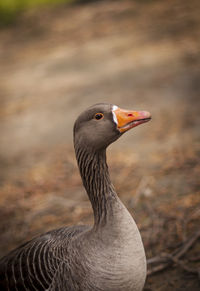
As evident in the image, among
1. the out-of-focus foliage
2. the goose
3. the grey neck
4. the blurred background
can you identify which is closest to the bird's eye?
the goose

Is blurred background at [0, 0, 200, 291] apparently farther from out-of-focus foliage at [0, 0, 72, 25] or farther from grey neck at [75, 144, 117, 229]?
out-of-focus foliage at [0, 0, 72, 25]

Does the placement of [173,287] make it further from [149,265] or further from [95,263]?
[95,263]

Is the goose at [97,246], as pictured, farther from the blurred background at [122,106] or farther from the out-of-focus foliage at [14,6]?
the out-of-focus foliage at [14,6]

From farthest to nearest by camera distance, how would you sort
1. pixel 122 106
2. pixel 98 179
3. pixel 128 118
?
1. pixel 122 106
2. pixel 98 179
3. pixel 128 118

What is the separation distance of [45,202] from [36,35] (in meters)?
9.07

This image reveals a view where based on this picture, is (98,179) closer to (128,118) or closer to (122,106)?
(128,118)

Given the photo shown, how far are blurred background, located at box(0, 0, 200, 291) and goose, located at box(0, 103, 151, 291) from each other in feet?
2.87

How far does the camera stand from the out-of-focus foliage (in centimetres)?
1564

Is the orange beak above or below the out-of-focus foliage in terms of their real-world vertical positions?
below

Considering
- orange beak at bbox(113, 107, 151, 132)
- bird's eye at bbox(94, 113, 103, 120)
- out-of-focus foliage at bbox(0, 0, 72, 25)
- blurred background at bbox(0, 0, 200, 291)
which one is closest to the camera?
orange beak at bbox(113, 107, 151, 132)

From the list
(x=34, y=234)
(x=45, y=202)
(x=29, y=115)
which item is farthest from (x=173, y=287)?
(x=29, y=115)

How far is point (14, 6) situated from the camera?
16.7 m

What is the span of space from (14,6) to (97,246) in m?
16.0

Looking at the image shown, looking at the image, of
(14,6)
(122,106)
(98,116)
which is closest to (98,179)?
(98,116)
